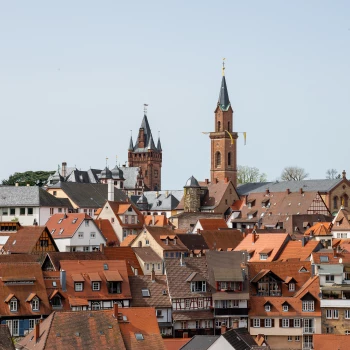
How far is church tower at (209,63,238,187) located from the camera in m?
183

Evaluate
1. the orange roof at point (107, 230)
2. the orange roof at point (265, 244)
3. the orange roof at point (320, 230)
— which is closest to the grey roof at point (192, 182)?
the orange roof at point (107, 230)

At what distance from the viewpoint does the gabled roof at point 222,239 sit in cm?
11650

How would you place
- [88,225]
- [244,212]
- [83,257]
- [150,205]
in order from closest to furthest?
[83,257] < [88,225] < [244,212] < [150,205]

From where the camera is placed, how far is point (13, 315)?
75562 millimetres

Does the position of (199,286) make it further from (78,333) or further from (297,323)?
(78,333)

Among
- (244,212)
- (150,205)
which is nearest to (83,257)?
(244,212)

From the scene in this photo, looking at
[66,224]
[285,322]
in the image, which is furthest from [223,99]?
[285,322]

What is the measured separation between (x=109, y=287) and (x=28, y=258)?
11208 mm

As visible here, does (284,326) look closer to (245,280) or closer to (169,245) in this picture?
(245,280)

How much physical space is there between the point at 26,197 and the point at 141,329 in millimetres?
76861

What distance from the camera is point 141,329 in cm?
7031

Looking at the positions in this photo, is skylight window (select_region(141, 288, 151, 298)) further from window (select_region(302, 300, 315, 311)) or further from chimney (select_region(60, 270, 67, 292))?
window (select_region(302, 300, 315, 311))

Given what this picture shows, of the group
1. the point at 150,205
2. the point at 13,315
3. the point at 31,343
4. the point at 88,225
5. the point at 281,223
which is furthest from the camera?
the point at 150,205

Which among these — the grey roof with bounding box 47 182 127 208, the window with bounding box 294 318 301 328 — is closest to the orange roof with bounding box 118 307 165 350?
the window with bounding box 294 318 301 328
